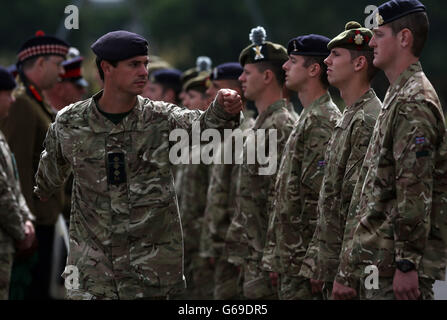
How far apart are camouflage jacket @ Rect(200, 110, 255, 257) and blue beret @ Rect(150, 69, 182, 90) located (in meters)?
2.27

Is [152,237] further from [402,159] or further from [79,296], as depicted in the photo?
[402,159]

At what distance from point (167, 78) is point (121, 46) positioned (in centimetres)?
666

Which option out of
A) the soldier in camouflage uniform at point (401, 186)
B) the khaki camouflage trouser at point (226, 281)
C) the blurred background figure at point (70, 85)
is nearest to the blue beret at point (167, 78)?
the blurred background figure at point (70, 85)

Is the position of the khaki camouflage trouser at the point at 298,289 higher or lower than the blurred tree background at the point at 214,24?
lower

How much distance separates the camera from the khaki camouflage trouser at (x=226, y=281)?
A: 34.9ft

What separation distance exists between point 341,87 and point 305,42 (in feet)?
2.84

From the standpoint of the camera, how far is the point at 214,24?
53.9m

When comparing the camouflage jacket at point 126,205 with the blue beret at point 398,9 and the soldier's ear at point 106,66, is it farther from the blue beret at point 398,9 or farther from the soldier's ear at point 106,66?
the blue beret at point 398,9

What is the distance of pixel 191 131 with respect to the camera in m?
6.30

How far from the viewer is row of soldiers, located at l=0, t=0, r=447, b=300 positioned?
562 centimetres

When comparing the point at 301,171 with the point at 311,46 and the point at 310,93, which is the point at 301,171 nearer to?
the point at 310,93

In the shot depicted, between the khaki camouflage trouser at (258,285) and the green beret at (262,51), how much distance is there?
1771mm

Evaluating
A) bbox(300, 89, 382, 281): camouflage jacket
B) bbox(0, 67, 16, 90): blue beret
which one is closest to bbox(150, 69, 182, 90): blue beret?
bbox(0, 67, 16, 90): blue beret

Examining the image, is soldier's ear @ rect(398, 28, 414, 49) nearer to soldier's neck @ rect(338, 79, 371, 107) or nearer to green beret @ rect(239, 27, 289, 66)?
soldier's neck @ rect(338, 79, 371, 107)
